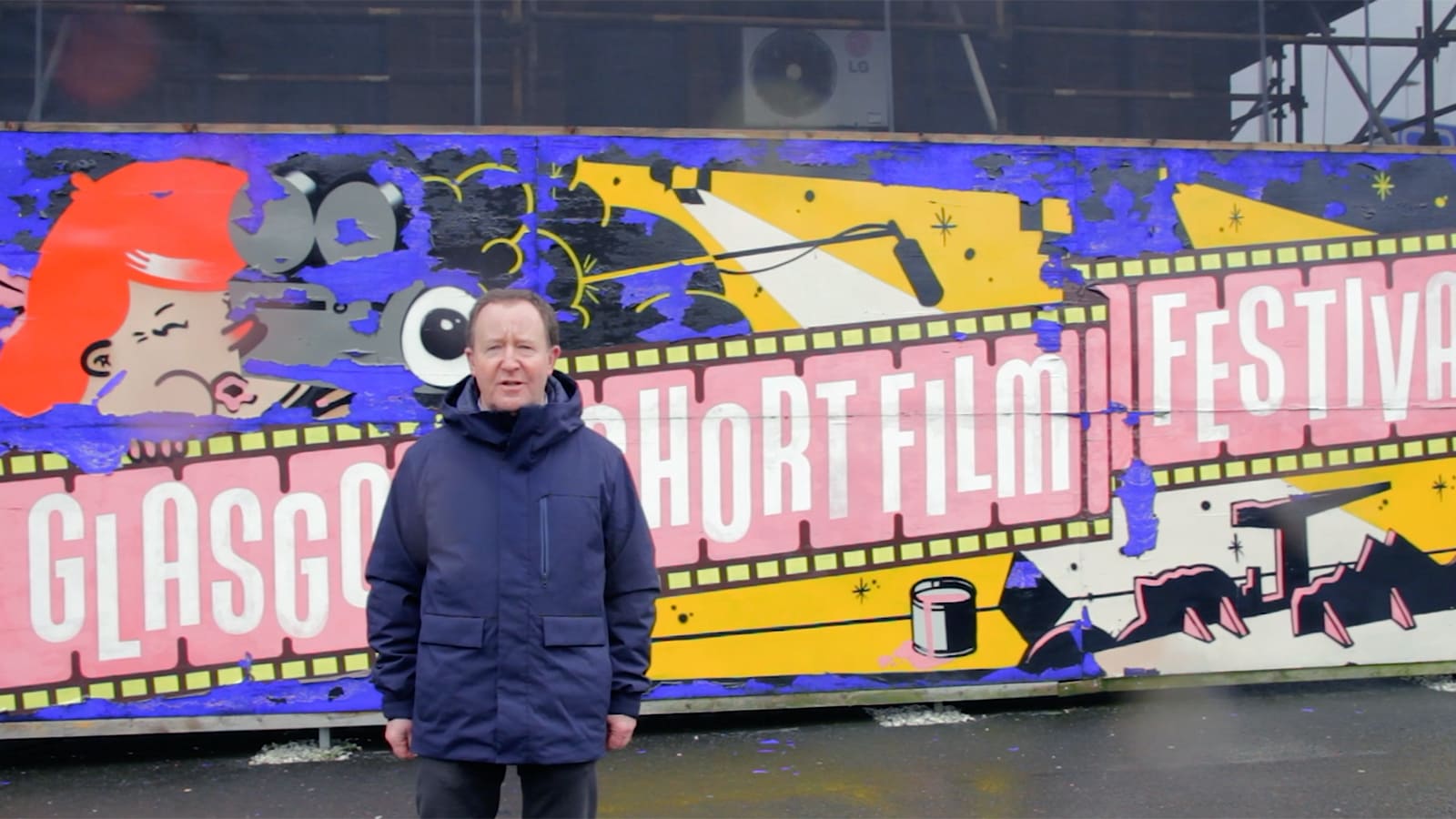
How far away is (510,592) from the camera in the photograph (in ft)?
8.94

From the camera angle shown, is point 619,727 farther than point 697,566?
No

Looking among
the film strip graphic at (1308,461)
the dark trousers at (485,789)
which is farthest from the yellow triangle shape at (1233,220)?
the dark trousers at (485,789)

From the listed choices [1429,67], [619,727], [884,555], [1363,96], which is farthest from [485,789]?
[1429,67]

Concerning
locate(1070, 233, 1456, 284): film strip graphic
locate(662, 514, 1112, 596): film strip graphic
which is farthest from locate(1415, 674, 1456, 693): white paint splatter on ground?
locate(1070, 233, 1456, 284): film strip graphic

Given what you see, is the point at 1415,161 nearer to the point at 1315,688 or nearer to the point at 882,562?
the point at 1315,688

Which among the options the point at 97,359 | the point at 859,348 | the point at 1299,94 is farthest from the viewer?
the point at 1299,94

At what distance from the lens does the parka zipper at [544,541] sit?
9.02 feet

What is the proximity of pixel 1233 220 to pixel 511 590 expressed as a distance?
16.5 feet

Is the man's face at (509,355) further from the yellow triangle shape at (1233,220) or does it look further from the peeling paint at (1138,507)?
the yellow triangle shape at (1233,220)

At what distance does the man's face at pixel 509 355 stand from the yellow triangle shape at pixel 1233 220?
456 cm

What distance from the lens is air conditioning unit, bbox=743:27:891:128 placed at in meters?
7.57

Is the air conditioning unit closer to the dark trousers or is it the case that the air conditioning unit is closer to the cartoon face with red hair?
the cartoon face with red hair

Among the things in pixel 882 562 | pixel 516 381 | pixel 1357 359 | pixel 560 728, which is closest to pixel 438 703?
pixel 560 728

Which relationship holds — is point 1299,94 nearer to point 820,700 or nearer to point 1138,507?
point 1138,507
